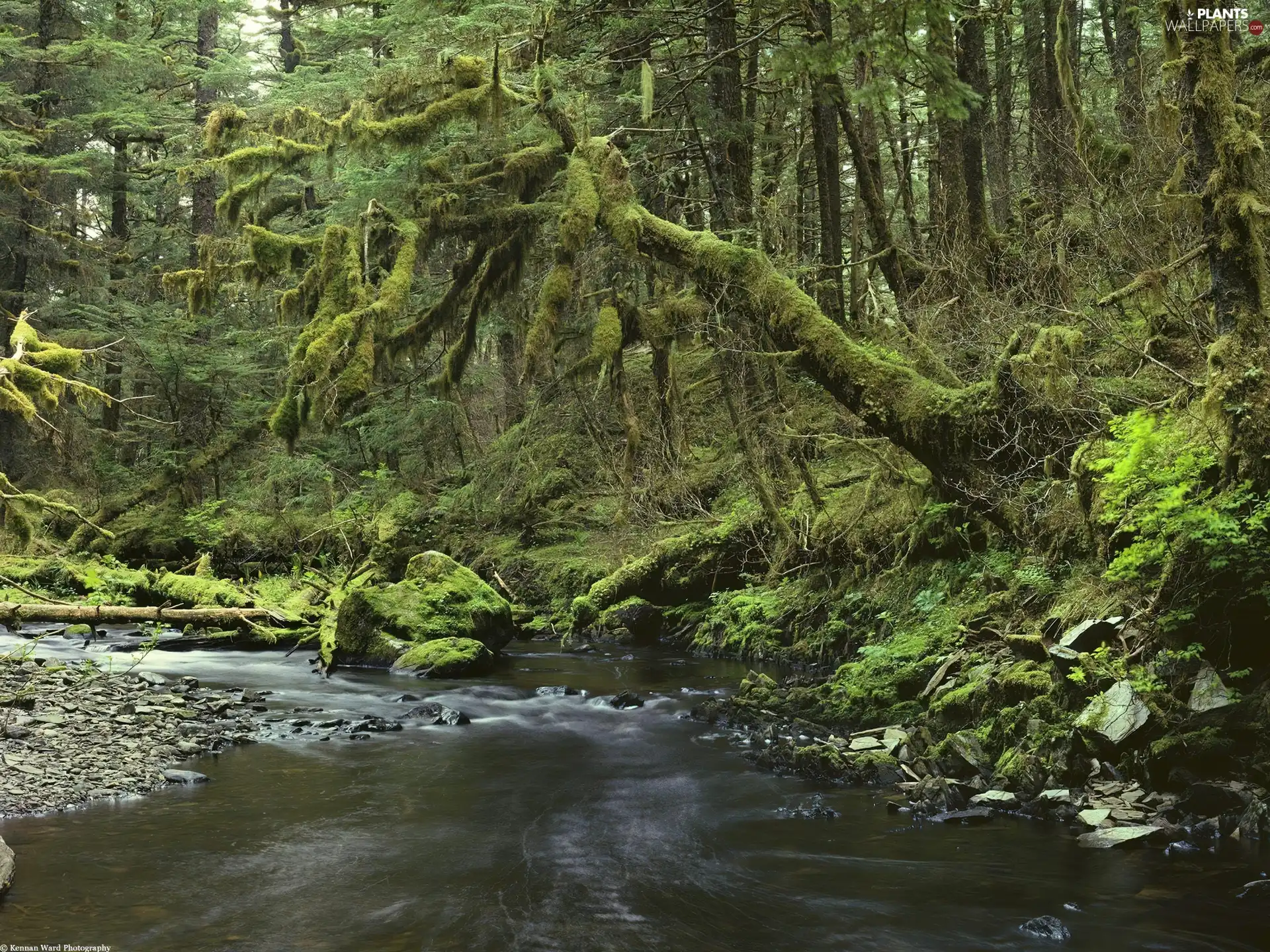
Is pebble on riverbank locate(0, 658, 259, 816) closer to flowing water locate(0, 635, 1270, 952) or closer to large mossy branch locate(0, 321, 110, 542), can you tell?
flowing water locate(0, 635, 1270, 952)

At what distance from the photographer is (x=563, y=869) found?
657cm

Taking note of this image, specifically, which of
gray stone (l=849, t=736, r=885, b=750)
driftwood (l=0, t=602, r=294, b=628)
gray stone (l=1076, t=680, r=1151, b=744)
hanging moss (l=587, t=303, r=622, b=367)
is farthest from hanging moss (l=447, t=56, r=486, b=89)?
gray stone (l=1076, t=680, r=1151, b=744)

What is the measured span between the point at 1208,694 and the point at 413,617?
10.4 m

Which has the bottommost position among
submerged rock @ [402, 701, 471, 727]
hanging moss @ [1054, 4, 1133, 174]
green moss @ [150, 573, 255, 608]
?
submerged rock @ [402, 701, 471, 727]

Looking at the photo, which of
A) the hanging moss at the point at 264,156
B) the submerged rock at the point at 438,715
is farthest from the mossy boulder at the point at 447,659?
the hanging moss at the point at 264,156

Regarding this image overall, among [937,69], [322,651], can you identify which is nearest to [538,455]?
[322,651]

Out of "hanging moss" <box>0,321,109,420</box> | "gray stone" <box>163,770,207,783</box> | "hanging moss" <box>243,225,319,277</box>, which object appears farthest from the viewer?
"hanging moss" <box>243,225,319,277</box>

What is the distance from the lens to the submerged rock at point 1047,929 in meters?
5.36

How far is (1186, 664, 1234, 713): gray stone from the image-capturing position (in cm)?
659

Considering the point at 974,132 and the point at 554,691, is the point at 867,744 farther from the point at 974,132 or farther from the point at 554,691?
the point at 974,132

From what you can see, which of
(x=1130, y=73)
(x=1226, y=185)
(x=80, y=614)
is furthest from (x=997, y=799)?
(x=1130, y=73)

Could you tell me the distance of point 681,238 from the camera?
35.6ft

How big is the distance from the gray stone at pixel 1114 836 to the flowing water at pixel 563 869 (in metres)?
0.10

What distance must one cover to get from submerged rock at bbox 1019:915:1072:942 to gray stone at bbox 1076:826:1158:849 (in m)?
1.07
